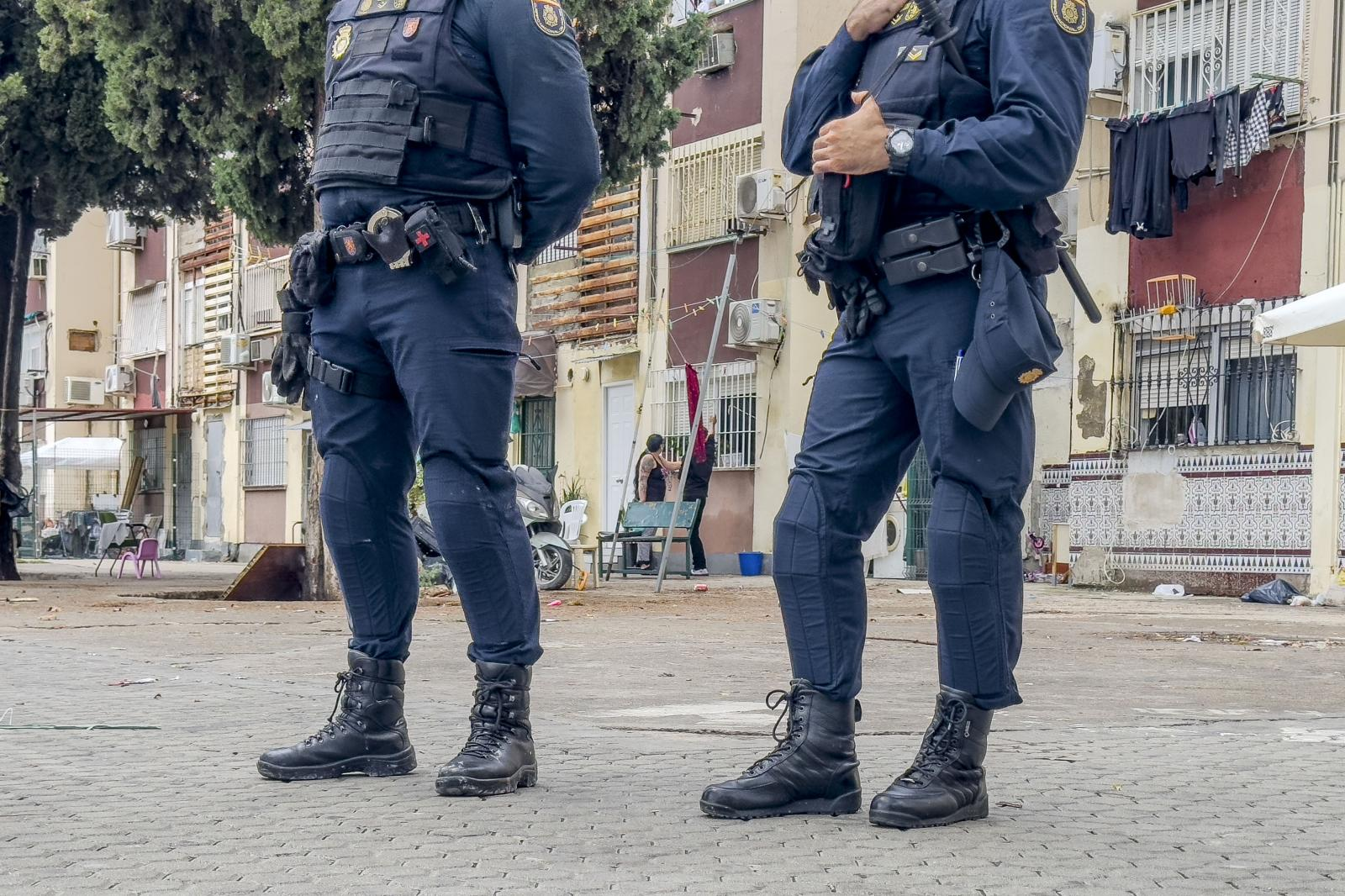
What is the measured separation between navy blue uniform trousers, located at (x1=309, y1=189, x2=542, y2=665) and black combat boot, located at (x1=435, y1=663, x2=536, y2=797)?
2.3 inches

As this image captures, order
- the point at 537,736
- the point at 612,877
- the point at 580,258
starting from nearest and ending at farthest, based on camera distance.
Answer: the point at 612,877
the point at 537,736
the point at 580,258

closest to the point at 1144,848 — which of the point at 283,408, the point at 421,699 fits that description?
the point at 421,699

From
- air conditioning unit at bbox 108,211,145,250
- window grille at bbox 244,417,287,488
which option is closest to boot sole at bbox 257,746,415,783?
window grille at bbox 244,417,287,488

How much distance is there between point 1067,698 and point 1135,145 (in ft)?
38.8

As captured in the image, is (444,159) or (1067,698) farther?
(1067,698)

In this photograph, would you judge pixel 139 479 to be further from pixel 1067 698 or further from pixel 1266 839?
pixel 1266 839

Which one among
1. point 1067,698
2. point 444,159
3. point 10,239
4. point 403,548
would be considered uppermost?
point 10,239

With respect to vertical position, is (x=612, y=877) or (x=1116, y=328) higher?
(x=1116, y=328)

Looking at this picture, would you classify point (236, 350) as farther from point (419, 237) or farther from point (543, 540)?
point (419, 237)

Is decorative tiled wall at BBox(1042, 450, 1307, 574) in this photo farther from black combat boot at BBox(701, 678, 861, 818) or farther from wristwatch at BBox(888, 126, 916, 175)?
wristwatch at BBox(888, 126, 916, 175)

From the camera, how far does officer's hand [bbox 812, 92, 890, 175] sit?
3.73 metres

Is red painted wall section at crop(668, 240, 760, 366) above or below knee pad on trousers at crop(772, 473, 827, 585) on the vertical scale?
above

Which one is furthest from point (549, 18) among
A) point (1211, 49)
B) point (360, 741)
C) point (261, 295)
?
point (261, 295)

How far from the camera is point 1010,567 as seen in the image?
3832 mm
